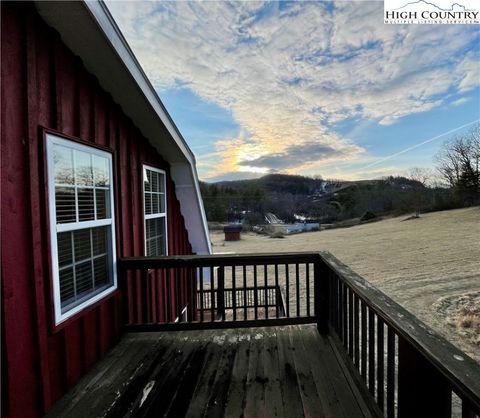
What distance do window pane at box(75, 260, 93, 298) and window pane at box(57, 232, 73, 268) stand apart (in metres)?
0.13

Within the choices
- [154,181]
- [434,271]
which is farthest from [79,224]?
[434,271]

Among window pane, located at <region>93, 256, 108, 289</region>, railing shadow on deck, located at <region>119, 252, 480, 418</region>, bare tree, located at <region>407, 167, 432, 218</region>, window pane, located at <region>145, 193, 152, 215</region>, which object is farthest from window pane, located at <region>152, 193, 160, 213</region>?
bare tree, located at <region>407, 167, 432, 218</region>

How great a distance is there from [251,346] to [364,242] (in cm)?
1771

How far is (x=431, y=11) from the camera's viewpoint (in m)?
3.64

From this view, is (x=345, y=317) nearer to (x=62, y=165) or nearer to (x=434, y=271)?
(x=62, y=165)

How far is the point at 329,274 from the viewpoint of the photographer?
2604 millimetres

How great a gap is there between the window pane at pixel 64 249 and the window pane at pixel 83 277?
134mm

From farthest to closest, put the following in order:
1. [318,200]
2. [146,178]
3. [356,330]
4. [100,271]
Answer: [318,200] < [146,178] < [100,271] < [356,330]

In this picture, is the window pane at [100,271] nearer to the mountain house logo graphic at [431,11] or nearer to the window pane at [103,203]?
the window pane at [103,203]

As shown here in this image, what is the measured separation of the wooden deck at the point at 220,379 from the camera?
174 centimetres

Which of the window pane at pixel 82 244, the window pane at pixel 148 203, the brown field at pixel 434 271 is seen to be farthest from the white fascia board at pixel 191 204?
the brown field at pixel 434 271

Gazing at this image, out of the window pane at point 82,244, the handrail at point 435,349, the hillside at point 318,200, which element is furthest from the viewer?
the hillside at point 318,200

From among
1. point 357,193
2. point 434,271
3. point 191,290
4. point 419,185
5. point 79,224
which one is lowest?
point 434,271

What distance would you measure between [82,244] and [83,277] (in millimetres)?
284
